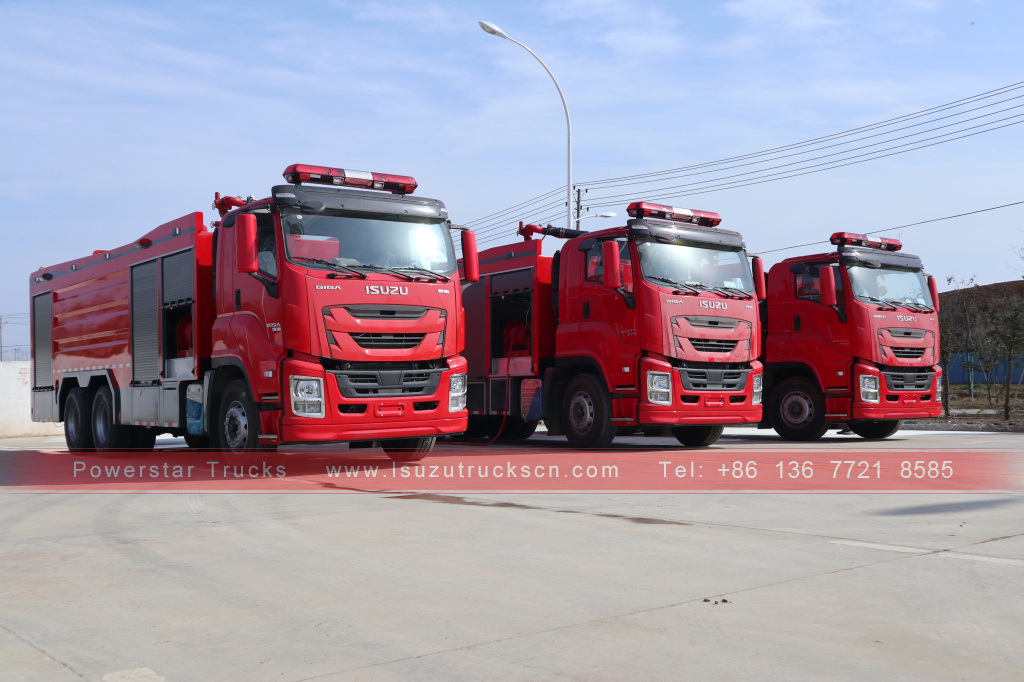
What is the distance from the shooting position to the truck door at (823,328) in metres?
16.0

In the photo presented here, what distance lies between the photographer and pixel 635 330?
1331cm

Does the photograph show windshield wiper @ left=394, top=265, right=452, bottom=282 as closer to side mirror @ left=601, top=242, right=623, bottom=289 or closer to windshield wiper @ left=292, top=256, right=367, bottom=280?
windshield wiper @ left=292, top=256, right=367, bottom=280

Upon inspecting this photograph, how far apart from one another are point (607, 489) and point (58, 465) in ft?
27.8

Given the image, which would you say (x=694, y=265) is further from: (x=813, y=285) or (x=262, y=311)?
(x=262, y=311)

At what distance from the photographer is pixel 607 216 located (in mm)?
34125

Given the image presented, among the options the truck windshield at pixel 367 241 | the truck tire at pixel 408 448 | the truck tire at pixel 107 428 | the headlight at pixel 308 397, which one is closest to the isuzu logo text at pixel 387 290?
the truck windshield at pixel 367 241

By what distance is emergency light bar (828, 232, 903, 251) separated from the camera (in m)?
16.2

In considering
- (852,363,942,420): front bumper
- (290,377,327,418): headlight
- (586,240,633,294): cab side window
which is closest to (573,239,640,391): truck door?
(586,240,633,294): cab side window
